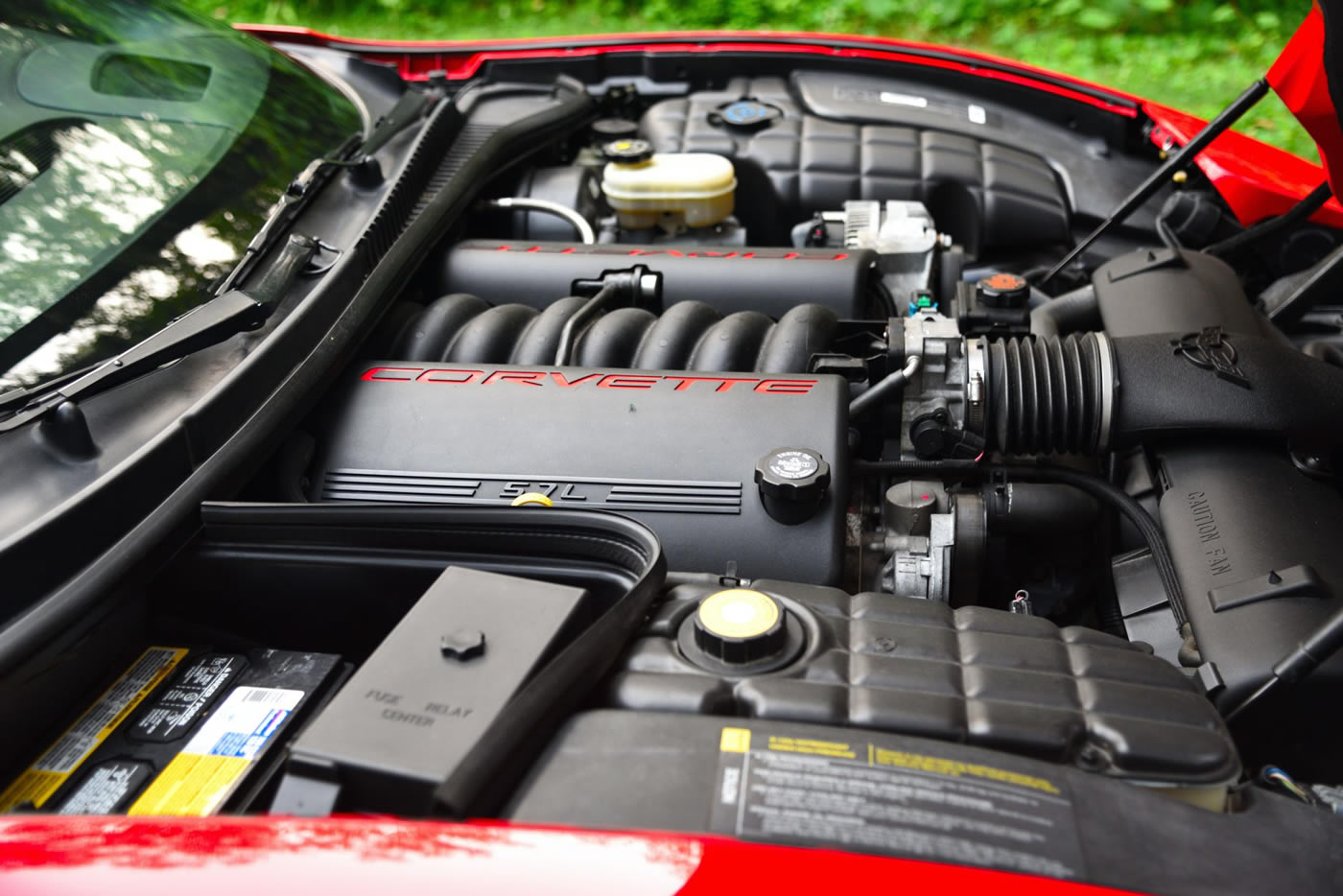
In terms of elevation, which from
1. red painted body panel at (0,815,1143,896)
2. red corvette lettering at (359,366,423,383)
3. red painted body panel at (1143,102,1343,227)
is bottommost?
red painted body panel at (0,815,1143,896)

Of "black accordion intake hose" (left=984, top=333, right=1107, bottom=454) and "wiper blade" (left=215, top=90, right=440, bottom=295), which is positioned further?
"wiper blade" (left=215, top=90, right=440, bottom=295)

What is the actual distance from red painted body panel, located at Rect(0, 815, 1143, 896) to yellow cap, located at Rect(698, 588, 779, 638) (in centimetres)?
28

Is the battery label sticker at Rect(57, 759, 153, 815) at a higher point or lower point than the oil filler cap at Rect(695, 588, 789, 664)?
lower

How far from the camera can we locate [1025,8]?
20.3 ft

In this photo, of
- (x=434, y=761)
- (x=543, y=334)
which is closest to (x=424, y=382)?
(x=543, y=334)

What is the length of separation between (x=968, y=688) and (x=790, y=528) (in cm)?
35

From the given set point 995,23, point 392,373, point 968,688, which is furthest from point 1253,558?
point 995,23

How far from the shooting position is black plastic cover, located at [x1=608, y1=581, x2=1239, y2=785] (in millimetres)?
1079

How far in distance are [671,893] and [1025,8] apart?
6.21 meters

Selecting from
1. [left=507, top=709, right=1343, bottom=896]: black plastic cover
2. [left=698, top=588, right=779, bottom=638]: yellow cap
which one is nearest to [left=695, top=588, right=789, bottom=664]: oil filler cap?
[left=698, top=588, right=779, bottom=638]: yellow cap

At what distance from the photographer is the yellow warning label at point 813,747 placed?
3.33ft

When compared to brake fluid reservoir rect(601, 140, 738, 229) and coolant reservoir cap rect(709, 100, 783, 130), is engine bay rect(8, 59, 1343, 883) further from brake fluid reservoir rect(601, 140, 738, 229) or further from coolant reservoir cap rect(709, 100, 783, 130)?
coolant reservoir cap rect(709, 100, 783, 130)

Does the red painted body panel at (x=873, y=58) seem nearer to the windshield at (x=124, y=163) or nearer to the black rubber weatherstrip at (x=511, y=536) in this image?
the windshield at (x=124, y=163)

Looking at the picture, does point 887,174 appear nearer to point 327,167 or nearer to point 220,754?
point 327,167
